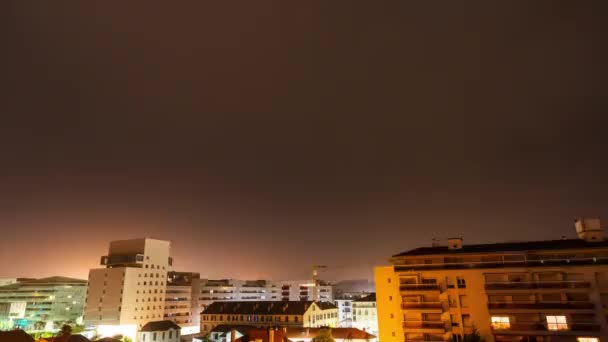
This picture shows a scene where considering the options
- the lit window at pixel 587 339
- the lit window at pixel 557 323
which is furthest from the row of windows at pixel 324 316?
the lit window at pixel 587 339

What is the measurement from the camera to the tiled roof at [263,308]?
10325 centimetres

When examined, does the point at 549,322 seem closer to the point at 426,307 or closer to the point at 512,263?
the point at 512,263

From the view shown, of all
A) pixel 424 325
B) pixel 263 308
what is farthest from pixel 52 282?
pixel 424 325

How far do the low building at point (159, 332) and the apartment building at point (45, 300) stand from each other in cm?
7160

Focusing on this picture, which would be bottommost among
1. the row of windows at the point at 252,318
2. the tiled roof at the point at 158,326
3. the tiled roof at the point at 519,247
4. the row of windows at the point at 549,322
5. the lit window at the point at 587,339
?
the lit window at the point at 587,339

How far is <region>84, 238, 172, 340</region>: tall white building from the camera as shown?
372ft

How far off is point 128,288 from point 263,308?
41983 millimetres

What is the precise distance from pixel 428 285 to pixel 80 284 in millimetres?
166890

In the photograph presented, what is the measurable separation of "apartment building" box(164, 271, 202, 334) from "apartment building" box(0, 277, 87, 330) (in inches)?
1677

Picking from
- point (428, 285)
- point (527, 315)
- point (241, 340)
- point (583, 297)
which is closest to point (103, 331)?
point (241, 340)

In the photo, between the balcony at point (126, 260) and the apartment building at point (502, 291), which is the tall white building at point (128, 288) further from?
the apartment building at point (502, 291)

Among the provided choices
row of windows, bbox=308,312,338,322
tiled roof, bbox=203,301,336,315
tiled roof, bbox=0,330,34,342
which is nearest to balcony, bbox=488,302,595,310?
tiled roof, bbox=203,301,336,315

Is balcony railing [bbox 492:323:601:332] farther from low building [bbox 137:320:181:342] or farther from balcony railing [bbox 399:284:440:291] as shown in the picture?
low building [bbox 137:320:181:342]

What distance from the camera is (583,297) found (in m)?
49.7
